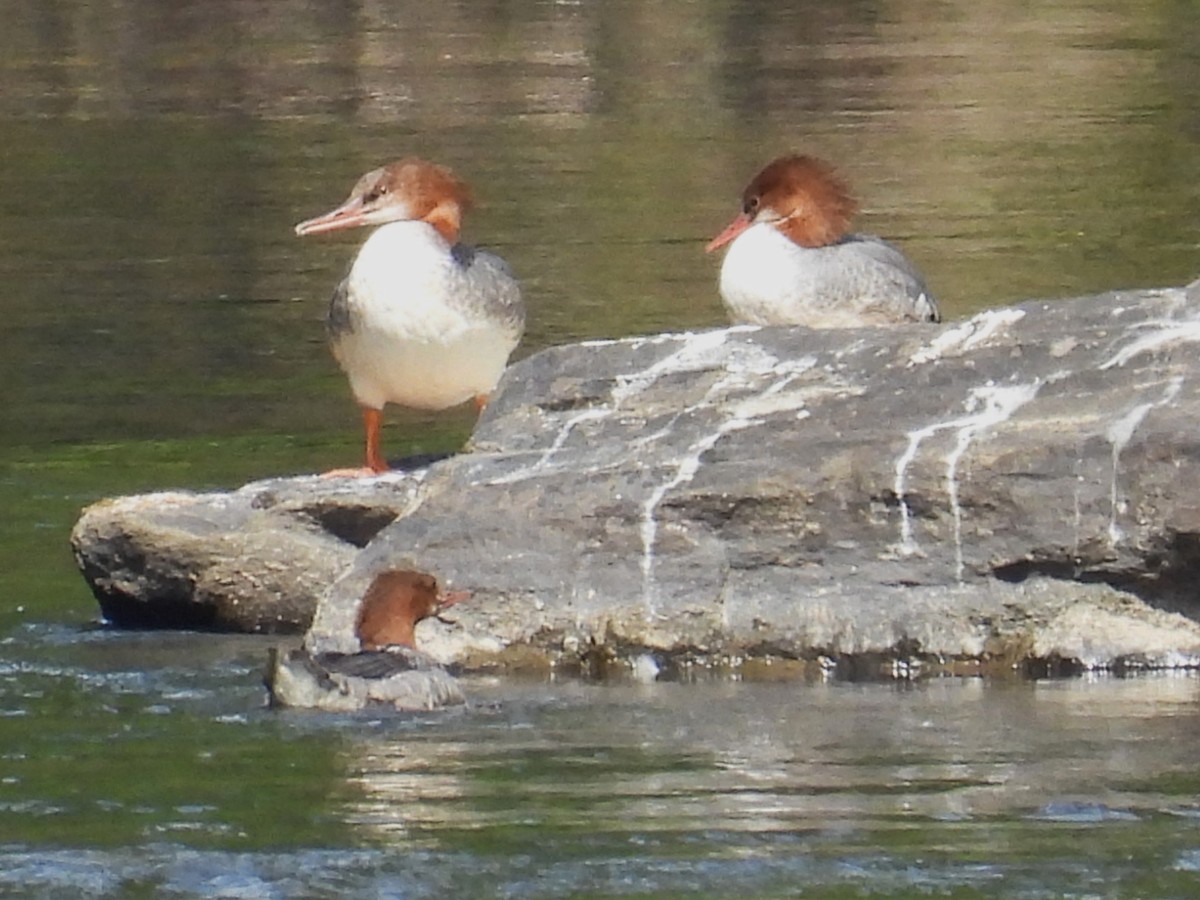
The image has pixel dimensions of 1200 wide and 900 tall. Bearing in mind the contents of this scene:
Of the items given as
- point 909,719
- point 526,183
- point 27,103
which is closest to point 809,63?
point 27,103

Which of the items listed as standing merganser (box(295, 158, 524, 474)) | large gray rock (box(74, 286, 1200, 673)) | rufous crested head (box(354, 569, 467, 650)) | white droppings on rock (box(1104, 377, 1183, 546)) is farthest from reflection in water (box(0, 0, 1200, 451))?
white droppings on rock (box(1104, 377, 1183, 546))

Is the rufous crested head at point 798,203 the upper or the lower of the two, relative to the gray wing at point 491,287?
upper

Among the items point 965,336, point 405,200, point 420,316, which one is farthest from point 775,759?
point 405,200

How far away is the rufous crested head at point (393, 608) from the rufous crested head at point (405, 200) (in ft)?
7.21

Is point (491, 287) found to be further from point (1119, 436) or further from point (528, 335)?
point (528, 335)

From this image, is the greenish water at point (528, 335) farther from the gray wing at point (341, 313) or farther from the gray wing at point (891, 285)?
the gray wing at point (891, 285)

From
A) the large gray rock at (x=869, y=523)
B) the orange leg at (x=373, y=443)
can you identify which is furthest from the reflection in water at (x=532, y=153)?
the large gray rock at (x=869, y=523)

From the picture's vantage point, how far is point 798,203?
11.6 meters

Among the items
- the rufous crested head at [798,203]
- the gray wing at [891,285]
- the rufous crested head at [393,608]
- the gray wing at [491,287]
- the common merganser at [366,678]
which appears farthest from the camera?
the rufous crested head at [798,203]

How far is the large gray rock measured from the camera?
9.09m

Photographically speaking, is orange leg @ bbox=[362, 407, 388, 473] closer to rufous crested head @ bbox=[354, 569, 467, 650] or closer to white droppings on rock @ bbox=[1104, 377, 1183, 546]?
rufous crested head @ bbox=[354, 569, 467, 650]

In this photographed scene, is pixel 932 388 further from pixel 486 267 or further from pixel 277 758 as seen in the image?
pixel 277 758

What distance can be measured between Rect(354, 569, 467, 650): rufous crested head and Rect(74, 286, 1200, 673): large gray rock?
121 millimetres

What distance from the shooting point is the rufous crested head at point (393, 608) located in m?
8.84
